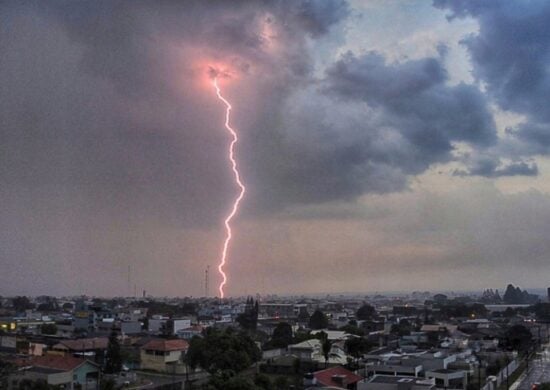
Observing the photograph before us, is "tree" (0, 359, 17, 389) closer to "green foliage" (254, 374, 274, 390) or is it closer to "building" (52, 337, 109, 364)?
"building" (52, 337, 109, 364)

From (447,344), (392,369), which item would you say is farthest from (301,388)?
(447,344)

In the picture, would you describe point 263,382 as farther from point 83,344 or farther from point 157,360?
point 83,344

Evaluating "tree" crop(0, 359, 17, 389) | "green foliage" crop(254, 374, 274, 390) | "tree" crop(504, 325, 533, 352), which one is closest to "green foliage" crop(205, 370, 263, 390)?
"green foliage" crop(254, 374, 274, 390)

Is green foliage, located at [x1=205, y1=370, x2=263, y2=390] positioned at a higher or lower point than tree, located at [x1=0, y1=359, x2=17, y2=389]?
higher

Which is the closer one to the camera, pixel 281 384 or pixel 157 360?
pixel 281 384

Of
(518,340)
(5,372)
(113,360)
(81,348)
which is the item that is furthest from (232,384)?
(518,340)

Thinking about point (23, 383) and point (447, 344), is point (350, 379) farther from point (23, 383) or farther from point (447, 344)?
point (447, 344)
